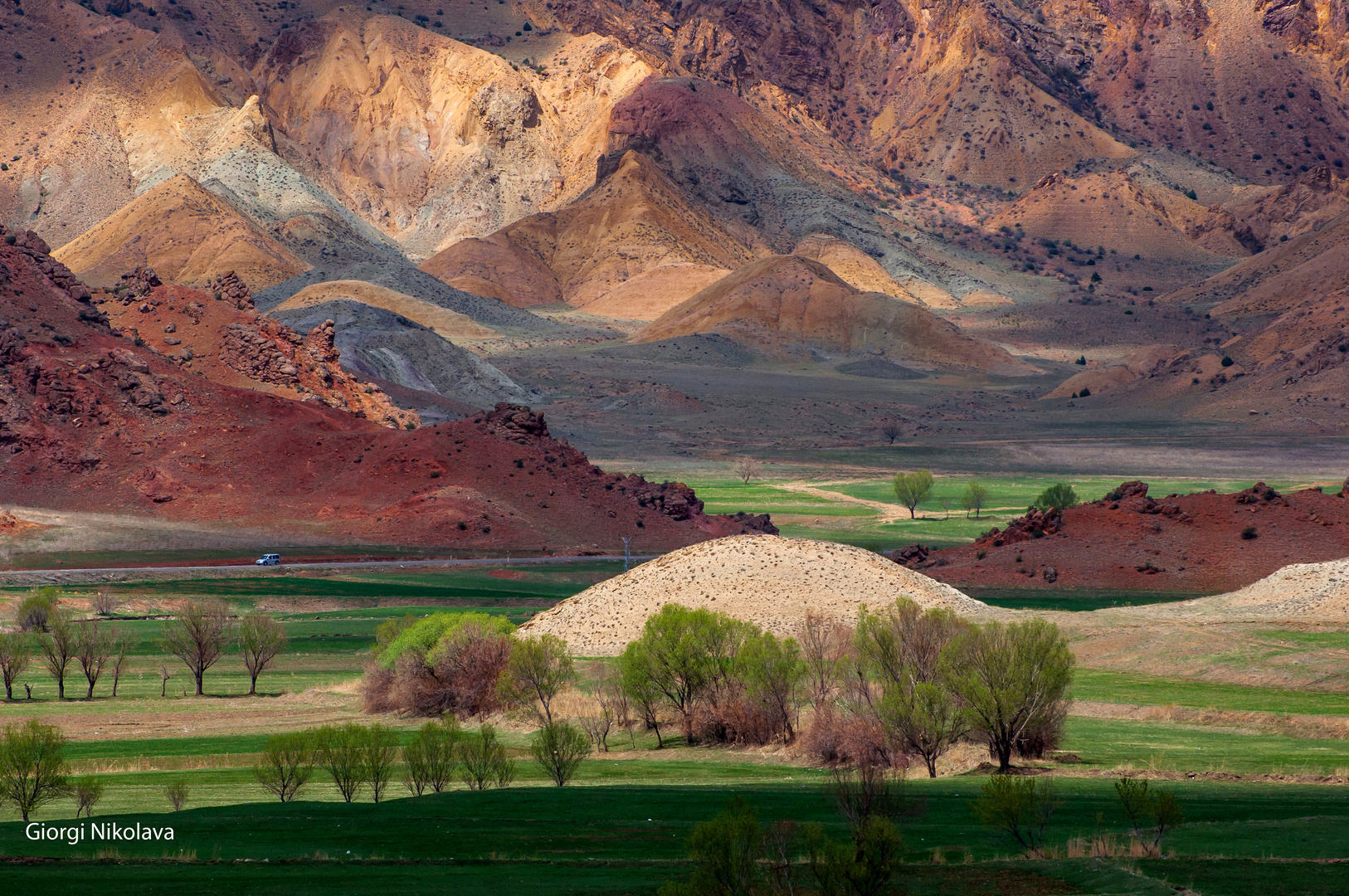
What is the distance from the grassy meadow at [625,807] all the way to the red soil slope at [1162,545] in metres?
19.0

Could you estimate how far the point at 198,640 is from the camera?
50188mm

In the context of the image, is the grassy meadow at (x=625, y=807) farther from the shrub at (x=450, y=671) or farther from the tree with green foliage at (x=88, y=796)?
the shrub at (x=450, y=671)

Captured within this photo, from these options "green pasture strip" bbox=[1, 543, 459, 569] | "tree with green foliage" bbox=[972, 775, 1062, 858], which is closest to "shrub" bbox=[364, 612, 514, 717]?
"tree with green foliage" bbox=[972, 775, 1062, 858]

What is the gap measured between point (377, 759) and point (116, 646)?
2861 cm

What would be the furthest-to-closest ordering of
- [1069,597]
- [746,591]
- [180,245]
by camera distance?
1. [180,245]
2. [1069,597]
3. [746,591]

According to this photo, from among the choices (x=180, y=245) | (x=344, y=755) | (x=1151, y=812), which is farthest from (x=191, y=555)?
(x=180, y=245)

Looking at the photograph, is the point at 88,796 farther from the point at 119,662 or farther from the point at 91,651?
the point at 119,662

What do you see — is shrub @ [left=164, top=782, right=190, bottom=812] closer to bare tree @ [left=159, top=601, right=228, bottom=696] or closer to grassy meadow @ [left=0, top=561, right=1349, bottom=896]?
grassy meadow @ [left=0, top=561, right=1349, bottom=896]

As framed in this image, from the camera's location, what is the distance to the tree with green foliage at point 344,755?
30.6m

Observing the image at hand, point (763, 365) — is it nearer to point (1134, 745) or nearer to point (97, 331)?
point (97, 331)

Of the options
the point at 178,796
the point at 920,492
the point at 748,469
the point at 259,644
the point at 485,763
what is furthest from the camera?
the point at 748,469

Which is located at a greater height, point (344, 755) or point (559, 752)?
point (344, 755)

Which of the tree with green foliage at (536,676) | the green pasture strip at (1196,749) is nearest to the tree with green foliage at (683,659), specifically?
the tree with green foliage at (536,676)

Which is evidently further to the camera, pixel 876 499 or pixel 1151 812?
pixel 876 499
